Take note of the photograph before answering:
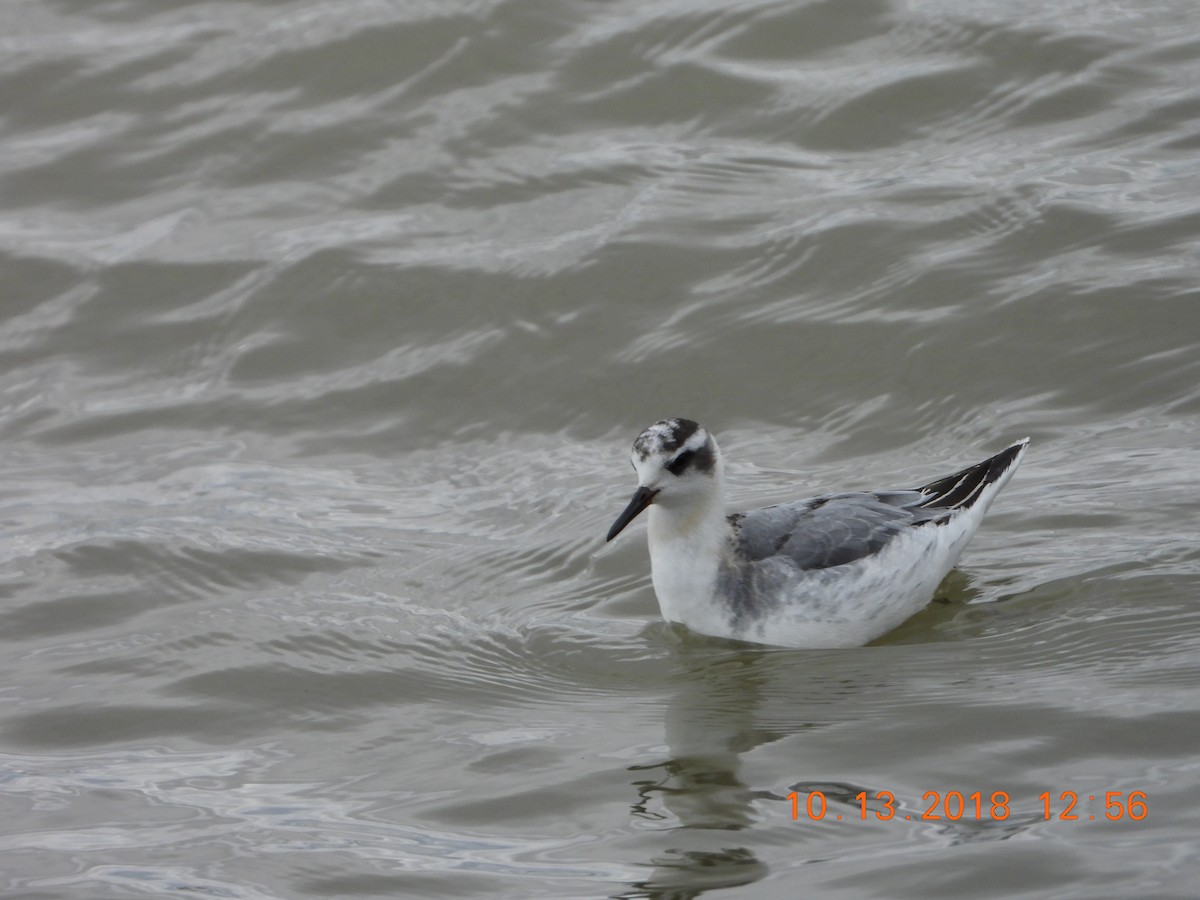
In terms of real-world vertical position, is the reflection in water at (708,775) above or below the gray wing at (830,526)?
below

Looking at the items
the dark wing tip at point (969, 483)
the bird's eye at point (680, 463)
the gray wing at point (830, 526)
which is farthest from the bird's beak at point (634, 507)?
the dark wing tip at point (969, 483)

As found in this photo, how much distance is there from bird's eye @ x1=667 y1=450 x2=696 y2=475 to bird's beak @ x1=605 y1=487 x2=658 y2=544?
154 millimetres

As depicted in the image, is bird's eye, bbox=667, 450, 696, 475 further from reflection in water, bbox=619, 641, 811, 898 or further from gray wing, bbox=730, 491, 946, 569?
reflection in water, bbox=619, 641, 811, 898

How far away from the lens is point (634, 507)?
26.0 feet

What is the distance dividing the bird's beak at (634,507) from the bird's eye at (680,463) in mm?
A: 154

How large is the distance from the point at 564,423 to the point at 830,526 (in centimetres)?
278

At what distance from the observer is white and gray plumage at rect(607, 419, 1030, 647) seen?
25.5ft

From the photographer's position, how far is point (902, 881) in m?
5.29

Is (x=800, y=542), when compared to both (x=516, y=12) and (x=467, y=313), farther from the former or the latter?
(x=516, y=12)
